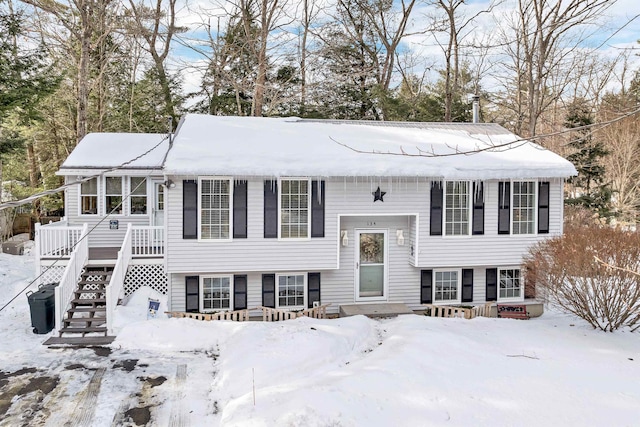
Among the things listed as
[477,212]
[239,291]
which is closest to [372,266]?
[477,212]

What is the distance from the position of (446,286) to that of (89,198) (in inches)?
416

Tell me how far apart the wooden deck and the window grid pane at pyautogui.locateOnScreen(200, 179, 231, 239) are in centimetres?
332

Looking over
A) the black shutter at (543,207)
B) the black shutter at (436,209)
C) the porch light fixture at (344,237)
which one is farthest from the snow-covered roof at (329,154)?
the porch light fixture at (344,237)

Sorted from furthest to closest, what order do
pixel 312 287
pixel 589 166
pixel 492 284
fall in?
pixel 589 166, pixel 492 284, pixel 312 287

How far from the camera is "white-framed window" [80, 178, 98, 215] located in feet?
43.2

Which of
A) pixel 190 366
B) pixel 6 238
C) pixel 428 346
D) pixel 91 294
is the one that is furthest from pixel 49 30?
pixel 428 346

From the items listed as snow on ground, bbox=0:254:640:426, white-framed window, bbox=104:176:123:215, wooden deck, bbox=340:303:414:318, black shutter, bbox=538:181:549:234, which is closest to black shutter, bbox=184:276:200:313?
snow on ground, bbox=0:254:640:426

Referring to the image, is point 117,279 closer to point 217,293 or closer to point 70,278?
point 70,278

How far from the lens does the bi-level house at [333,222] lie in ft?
32.9

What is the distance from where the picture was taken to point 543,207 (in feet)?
36.9

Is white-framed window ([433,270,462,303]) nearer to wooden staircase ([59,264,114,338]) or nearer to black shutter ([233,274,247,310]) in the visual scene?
black shutter ([233,274,247,310])

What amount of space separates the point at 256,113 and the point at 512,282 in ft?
43.5

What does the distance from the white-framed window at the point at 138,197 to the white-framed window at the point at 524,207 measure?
10.3m

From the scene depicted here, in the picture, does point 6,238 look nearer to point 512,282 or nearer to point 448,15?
point 512,282
